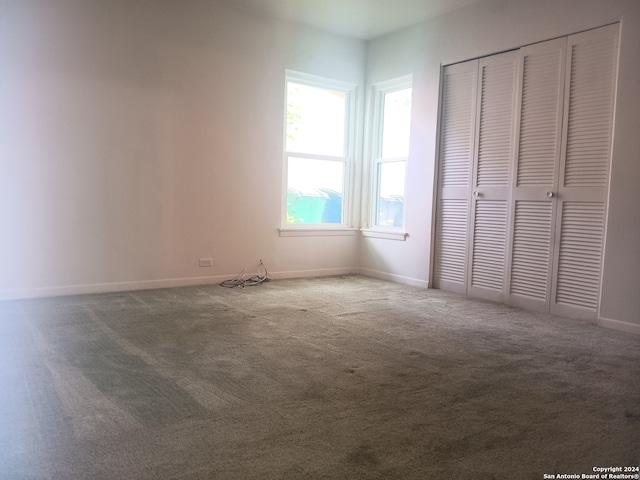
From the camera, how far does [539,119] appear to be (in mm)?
4316

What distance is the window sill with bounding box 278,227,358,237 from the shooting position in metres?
5.68

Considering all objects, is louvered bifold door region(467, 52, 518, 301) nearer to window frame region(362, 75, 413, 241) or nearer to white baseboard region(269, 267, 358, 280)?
window frame region(362, 75, 413, 241)

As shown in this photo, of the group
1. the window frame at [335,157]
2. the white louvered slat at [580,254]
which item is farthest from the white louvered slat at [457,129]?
the window frame at [335,157]

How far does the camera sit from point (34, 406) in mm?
2166

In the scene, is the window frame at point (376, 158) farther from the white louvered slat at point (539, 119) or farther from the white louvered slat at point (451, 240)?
the white louvered slat at point (539, 119)

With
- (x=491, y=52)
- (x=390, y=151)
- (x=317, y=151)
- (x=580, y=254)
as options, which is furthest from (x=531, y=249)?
(x=317, y=151)

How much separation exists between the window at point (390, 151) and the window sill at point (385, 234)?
0.36ft

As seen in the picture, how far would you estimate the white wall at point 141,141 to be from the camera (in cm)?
420

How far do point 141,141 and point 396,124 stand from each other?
2820mm

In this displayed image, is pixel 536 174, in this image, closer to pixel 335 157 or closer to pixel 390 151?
pixel 390 151

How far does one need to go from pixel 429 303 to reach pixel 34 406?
10.6ft

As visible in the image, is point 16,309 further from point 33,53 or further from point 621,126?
point 621,126

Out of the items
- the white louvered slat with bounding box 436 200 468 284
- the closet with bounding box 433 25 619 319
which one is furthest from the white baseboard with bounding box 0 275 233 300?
the closet with bounding box 433 25 619 319

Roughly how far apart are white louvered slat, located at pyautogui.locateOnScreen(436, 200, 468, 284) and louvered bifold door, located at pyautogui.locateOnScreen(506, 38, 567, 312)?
55 cm
